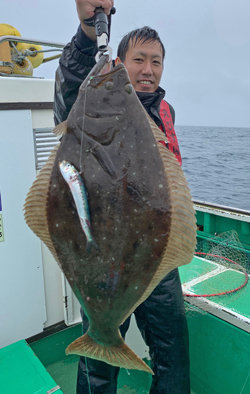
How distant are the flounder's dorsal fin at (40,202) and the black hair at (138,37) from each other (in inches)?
44.0

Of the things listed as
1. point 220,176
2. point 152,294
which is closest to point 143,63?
point 152,294

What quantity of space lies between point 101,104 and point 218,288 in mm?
2330

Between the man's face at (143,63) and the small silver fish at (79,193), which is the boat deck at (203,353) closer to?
the small silver fish at (79,193)

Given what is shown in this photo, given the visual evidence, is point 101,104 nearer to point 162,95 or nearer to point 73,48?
point 73,48

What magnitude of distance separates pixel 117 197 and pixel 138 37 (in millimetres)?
1307

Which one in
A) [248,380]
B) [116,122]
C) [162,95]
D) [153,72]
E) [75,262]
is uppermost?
[153,72]

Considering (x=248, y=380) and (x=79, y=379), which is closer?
(x=79, y=379)

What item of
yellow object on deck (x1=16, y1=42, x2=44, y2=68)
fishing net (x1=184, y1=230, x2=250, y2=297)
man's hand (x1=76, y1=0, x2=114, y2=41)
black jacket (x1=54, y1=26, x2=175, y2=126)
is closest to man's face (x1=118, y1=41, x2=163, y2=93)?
black jacket (x1=54, y1=26, x2=175, y2=126)

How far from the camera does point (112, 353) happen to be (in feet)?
5.24

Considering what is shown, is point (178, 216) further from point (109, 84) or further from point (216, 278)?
point (216, 278)

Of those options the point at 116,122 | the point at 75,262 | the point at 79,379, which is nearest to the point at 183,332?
the point at 79,379

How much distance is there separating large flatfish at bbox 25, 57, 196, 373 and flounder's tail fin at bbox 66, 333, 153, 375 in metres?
0.21

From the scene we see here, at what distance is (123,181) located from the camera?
1.42 meters

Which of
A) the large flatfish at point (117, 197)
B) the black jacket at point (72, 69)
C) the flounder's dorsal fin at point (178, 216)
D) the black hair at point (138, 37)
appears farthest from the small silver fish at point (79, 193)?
the black hair at point (138, 37)
